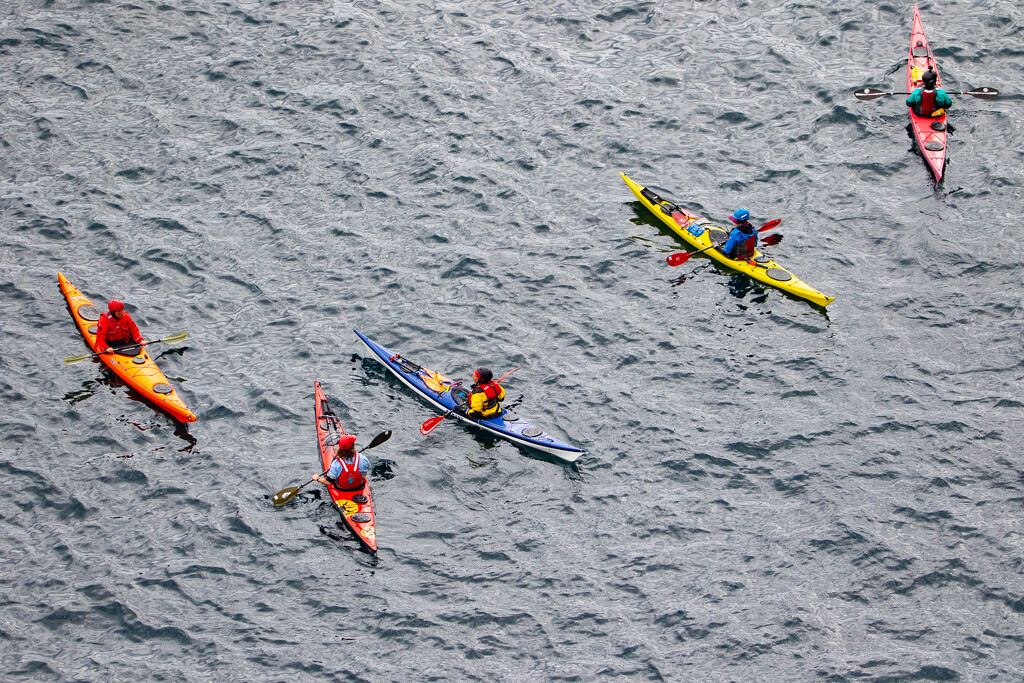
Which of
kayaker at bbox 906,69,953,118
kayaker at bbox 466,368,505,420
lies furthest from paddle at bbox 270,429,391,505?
kayaker at bbox 906,69,953,118

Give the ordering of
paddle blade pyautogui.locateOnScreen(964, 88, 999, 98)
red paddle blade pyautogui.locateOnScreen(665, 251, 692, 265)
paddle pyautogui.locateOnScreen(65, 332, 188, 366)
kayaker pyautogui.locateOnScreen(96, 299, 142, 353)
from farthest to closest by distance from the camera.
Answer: paddle blade pyautogui.locateOnScreen(964, 88, 999, 98)
red paddle blade pyautogui.locateOnScreen(665, 251, 692, 265)
kayaker pyautogui.locateOnScreen(96, 299, 142, 353)
paddle pyautogui.locateOnScreen(65, 332, 188, 366)

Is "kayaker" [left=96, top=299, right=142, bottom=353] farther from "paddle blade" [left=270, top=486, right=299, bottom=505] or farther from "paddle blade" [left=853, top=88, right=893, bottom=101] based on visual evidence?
"paddle blade" [left=853, top=88, right=893, bottom=101]

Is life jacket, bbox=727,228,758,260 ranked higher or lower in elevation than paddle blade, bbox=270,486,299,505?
higher

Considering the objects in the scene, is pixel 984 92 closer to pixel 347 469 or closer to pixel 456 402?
pixel 456 402

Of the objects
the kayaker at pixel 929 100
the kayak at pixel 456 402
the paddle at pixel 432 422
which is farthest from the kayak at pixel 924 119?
the paddle at pixel 432 422

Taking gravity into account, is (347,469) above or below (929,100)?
below

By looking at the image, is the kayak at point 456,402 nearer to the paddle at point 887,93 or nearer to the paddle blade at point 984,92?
the paddle at point 887,93

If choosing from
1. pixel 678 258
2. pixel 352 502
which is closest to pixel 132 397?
pixel 352 502
